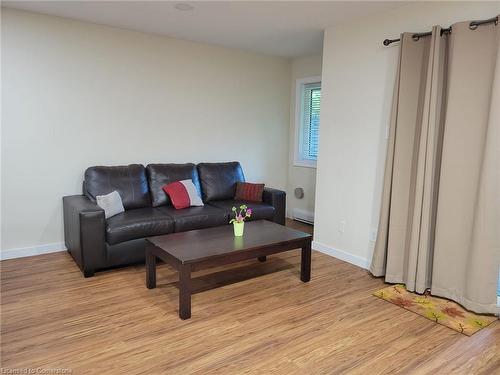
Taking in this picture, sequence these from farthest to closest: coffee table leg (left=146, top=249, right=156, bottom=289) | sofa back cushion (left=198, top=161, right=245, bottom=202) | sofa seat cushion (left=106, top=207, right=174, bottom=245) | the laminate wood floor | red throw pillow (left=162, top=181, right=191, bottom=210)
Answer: sofa back cushion (left=198, top=161, right=245, bottom=202) < red throw pillow (left=162, top=181, right=191, bottom=210) < sofa seat cushion (left=106, top=207, right=174, bottom=245) < coffee table leg (left=146, top=249, right=156, bottom=289) < the laminate wood floor

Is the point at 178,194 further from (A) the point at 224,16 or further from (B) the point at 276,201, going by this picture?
(A) the point at 224,16

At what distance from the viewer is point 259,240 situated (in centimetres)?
312

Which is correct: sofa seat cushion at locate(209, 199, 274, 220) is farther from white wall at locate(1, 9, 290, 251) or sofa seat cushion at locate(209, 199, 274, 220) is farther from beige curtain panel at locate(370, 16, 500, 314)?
beige curtain panel at locate(370, 16, 500, 314)

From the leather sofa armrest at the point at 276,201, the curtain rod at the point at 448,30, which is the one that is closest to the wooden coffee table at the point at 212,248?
the leather sofa armrest at the point at 276,201

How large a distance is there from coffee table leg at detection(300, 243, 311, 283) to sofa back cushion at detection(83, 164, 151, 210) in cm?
185

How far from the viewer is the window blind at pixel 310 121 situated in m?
5.42

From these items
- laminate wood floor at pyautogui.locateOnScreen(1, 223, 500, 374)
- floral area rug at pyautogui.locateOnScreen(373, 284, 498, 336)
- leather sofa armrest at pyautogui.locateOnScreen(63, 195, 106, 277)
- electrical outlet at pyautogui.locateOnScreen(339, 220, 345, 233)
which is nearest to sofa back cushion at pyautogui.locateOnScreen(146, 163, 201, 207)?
leather sofa armrest at pyautogui.locateOnScreen(63, 195, 106, 277)

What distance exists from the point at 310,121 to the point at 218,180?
1769 millimetres

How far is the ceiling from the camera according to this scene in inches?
131

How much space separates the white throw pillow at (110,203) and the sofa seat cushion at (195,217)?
1.46 ft

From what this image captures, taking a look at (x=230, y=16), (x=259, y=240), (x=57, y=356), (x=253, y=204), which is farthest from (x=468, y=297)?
(x=230, y=16)

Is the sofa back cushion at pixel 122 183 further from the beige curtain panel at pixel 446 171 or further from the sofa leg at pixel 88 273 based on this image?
the beige curtain panel at pixel 446 171

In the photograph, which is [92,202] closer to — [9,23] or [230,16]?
[9,23]

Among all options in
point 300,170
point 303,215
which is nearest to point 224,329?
point 303,215
